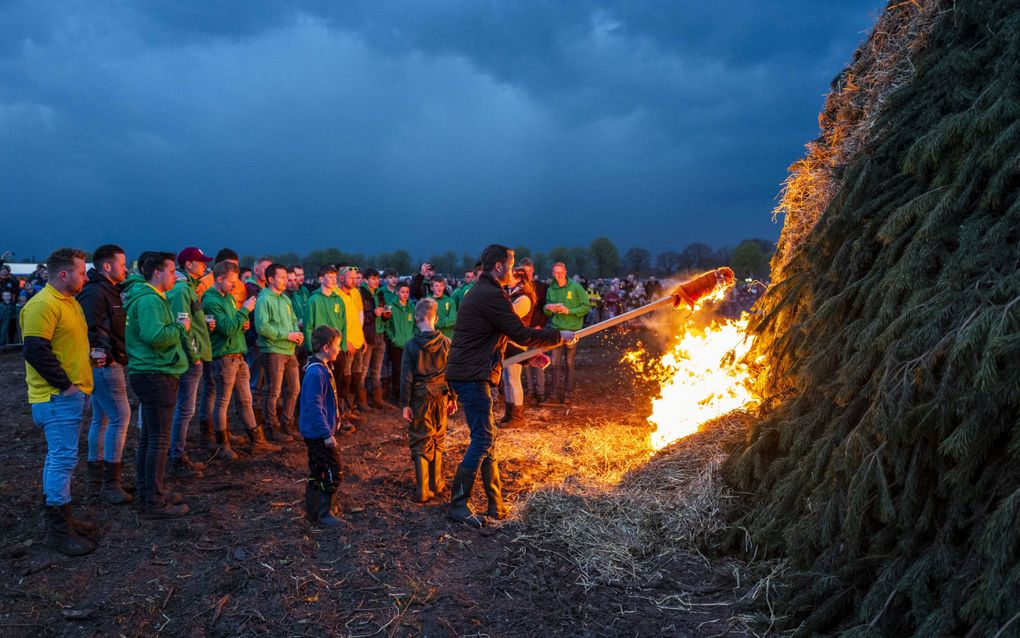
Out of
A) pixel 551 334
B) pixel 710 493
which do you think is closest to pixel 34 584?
pixel 551 334

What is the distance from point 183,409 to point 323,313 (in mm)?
2781

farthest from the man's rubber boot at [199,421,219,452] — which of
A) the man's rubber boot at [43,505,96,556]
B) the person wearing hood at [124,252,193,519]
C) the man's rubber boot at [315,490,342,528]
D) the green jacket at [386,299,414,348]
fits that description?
the green jacket at [386,299,414,348]

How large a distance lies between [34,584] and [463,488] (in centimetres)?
334

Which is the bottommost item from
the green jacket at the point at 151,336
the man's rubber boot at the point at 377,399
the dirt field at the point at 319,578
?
the dirt field at the point at 319,578

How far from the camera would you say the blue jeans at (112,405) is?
6148 millimetres

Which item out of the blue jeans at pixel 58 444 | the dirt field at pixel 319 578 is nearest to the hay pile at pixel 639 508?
the dirt field at pixel 319 578

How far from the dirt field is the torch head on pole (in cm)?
254

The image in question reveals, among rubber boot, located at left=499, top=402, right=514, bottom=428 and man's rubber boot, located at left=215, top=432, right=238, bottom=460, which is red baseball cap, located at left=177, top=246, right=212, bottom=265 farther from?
rubber boot, located at left=499, top=402, right=514, bottom=428

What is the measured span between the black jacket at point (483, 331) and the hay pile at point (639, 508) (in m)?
1.40

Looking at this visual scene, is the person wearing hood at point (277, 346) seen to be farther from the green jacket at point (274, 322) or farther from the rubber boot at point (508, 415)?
the rubber boot at point (508, 415)

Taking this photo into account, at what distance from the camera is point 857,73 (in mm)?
6547

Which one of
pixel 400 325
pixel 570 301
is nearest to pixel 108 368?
pixel 400 325

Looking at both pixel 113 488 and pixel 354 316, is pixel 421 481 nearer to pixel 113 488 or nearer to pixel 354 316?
pixel 113 488

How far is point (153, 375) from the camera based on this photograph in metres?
5.97
